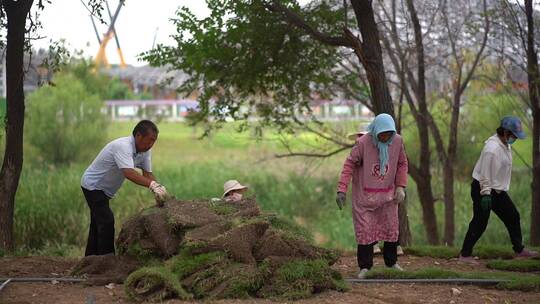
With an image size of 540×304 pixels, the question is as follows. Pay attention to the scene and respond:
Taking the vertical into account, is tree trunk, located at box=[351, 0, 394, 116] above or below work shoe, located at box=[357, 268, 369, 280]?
above

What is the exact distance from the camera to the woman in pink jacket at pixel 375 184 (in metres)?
8.09

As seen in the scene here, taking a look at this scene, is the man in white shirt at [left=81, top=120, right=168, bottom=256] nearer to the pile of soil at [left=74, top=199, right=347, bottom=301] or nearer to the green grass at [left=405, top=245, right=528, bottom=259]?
the pile of soil at [left=74, top=199, right=347, bottom=301]

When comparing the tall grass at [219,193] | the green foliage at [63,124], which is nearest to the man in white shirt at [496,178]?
the tall grass at [219,193]

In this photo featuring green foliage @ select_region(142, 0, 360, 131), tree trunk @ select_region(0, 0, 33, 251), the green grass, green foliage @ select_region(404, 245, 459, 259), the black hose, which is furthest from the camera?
green foliage @ select_region(142, 0, 360, 131)

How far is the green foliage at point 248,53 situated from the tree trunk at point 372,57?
4.64ft

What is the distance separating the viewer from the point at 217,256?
7160 mm

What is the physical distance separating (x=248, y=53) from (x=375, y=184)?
5371mm

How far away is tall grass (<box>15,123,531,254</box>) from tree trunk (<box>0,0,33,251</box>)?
863cm

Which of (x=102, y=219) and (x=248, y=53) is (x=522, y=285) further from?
(x=248, y=53)

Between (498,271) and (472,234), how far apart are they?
25.4 inches

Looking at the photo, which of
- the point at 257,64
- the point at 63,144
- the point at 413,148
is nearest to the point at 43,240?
the point at 63,144

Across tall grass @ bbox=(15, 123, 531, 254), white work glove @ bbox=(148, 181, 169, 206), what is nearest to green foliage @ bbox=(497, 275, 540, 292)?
white work glove @ bbox=(148, 181, 169, 206)

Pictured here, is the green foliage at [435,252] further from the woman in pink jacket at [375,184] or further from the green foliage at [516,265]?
the woman in pink jacket at [375,184]

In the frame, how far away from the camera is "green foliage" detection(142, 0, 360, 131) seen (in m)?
12.6
